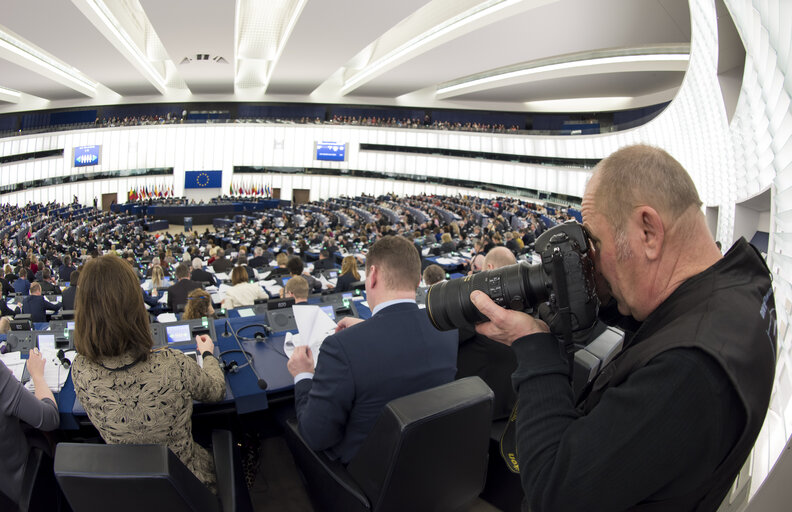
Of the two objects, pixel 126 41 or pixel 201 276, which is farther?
pixel 126 41

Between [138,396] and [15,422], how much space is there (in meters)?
0.70

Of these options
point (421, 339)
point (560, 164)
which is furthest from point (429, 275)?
point (560, 164)

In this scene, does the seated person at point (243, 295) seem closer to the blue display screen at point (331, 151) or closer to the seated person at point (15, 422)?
the seated person at point (15, 422)

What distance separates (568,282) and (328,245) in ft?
34.5

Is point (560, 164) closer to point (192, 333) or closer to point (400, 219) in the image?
point (400, 219)

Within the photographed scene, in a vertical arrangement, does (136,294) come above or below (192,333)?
above

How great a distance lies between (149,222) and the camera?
78.2 ft

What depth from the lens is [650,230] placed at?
3.22ft

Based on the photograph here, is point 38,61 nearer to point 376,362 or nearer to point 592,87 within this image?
point 376,362

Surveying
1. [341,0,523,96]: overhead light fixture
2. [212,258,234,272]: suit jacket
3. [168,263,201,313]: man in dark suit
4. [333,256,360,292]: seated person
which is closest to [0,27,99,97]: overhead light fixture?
[341,0,523,96]: overhead light fixture

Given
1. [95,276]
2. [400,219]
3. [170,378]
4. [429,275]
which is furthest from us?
[400,219]

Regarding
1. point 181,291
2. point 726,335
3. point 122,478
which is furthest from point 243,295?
point 726,335

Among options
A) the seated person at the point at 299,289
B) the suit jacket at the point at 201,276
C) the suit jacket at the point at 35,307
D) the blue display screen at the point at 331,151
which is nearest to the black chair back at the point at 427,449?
the seated person at the point at 299,289

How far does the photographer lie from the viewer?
2.62ft
